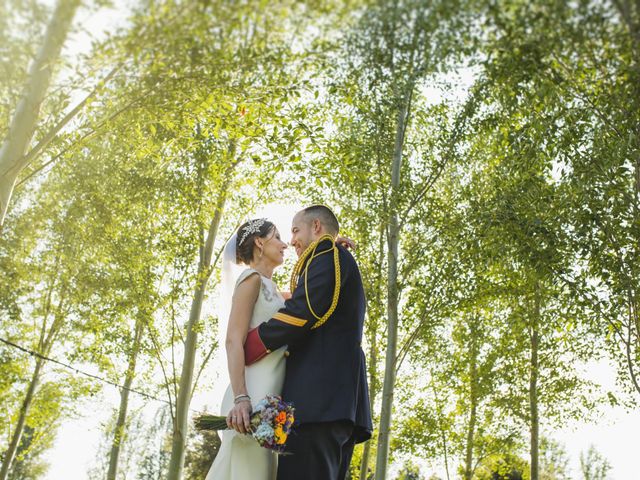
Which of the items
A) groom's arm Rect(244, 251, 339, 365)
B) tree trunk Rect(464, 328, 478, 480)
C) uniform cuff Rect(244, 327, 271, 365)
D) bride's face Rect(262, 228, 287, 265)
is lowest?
uniform cuff Rect(244, 327, 271, 365)

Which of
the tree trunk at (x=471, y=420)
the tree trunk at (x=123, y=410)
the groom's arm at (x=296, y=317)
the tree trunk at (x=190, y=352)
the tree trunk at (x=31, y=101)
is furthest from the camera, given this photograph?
the tree trunk at (x=471, y=420)

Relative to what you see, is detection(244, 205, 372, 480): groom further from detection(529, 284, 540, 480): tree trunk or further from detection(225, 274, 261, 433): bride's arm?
detection(529, 284, 540, 480): tree trunk

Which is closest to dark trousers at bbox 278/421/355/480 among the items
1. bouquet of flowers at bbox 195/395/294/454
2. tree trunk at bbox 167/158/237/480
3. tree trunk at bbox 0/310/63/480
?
bouquet of flowers at bbox 195/395/294/454

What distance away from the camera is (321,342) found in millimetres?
3732

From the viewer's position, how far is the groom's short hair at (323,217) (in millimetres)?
4114

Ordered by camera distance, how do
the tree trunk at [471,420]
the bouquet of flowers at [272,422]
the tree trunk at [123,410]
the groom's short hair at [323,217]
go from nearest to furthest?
1. the bouquet of flowers at [272,422]
2. the groom's short hair at [323,217]
3. the tree trunk at [123,410]
4. the tree trunk at [471,420]

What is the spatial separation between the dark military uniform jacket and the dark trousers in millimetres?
94

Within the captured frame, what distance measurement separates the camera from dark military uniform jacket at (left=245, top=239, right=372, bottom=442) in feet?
11.7

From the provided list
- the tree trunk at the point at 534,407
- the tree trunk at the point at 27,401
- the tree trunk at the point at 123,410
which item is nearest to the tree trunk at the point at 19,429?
the tree trunk at the point at 27,401

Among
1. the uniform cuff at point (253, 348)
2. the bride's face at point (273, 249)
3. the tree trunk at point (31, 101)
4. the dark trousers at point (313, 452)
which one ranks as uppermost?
the tree trunk at point (31, 101)

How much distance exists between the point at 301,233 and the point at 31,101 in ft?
6.83

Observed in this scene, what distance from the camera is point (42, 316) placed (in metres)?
17.5

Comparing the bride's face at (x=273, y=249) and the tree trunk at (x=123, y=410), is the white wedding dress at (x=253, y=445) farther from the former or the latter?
the tree trunk at (x=123, y=410)

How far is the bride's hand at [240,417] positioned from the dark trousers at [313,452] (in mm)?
248
